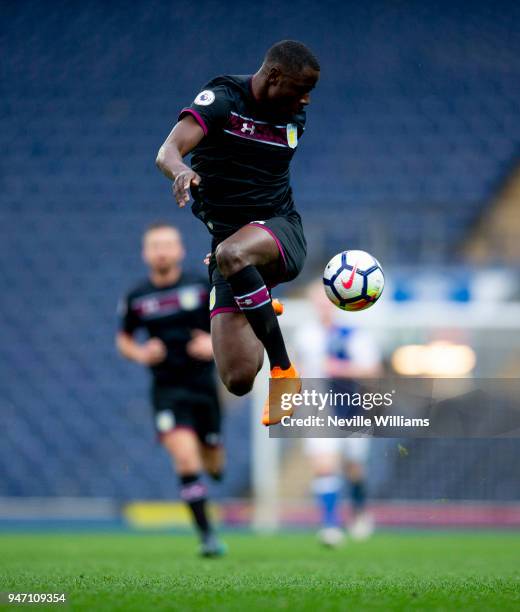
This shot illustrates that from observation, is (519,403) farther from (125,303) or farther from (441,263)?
(125,303)

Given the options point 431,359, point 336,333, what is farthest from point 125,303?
point 431,359

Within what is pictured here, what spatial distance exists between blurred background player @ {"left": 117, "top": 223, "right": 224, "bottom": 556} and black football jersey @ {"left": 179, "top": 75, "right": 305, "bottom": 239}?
185cm

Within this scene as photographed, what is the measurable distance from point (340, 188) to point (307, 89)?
853cm

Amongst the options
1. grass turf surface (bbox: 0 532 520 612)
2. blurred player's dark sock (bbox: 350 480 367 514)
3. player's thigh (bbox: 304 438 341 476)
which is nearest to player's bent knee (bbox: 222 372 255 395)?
grass turf surface (bbox: 0 532 520 612)

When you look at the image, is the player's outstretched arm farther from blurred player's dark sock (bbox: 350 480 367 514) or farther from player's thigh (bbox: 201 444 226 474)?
blurred player's dark sock (bbox: 350 480 367 514)

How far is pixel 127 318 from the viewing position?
23.9ft

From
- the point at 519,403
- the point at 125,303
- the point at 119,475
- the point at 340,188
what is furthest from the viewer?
the point at 340,188

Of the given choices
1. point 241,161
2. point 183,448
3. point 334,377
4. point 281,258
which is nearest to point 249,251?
point 281,258

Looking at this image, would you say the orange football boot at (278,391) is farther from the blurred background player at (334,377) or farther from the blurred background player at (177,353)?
the blurred background player at (334,377)

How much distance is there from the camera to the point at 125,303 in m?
7.29

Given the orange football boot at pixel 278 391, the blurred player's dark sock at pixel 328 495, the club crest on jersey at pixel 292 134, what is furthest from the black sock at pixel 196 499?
the club crest on jersey at pixel 292 134

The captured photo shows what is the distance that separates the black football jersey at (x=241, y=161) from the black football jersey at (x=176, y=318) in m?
1.92

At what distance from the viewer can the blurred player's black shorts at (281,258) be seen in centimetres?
498

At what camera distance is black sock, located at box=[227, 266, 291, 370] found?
479 centimetres
